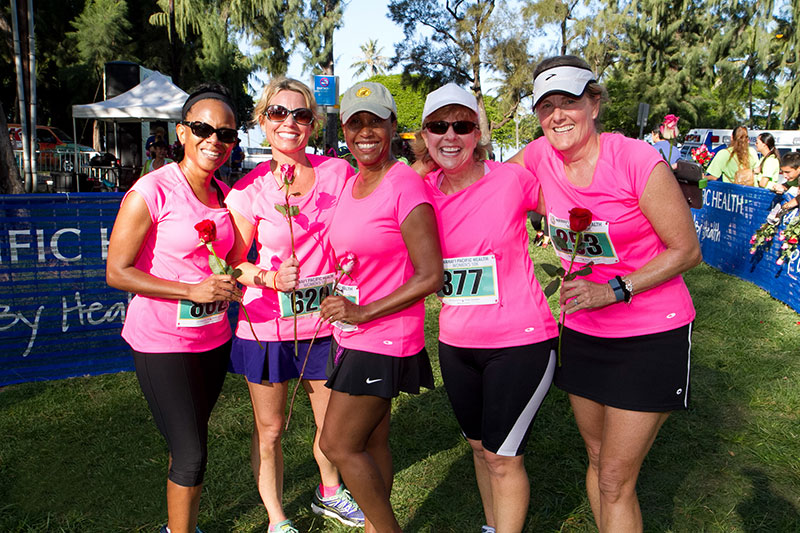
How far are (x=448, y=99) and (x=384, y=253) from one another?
0.66 metres

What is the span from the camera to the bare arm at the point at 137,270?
2.42 m

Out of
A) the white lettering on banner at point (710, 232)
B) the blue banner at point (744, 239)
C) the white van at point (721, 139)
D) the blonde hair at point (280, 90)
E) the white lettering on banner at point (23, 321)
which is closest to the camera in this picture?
the blonde hair at point (280, 90)

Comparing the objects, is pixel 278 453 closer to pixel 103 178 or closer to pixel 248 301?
pixel 248 301

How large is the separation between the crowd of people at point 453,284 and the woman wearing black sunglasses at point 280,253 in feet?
0.08

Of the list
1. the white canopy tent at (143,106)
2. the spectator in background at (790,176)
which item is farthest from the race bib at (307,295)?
the white canopy tent at (143,106)

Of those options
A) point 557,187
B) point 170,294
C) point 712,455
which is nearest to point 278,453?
point 170,294

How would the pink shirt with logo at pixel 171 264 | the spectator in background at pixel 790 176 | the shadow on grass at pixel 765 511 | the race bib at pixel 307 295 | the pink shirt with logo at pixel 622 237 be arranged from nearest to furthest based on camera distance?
the pink shirt with logo at pixel 622 237, the pink shirt with logo at pixel 171 264, the race bib at pixel 307 295, the shadow on grass at pixel 765 511, the spectator in background at pixel 790 176

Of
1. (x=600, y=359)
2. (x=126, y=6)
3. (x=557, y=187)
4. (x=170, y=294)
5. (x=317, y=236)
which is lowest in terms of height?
(x=600, y=359)

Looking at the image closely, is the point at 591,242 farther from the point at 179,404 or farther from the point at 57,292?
the point at 57,292

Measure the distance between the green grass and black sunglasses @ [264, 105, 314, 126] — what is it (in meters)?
2.01

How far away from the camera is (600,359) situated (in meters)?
2.43

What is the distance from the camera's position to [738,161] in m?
11.0

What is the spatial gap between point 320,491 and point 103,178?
15.1 meters

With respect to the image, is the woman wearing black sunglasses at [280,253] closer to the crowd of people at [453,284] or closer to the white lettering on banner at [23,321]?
the crowd of people at [453,284]
